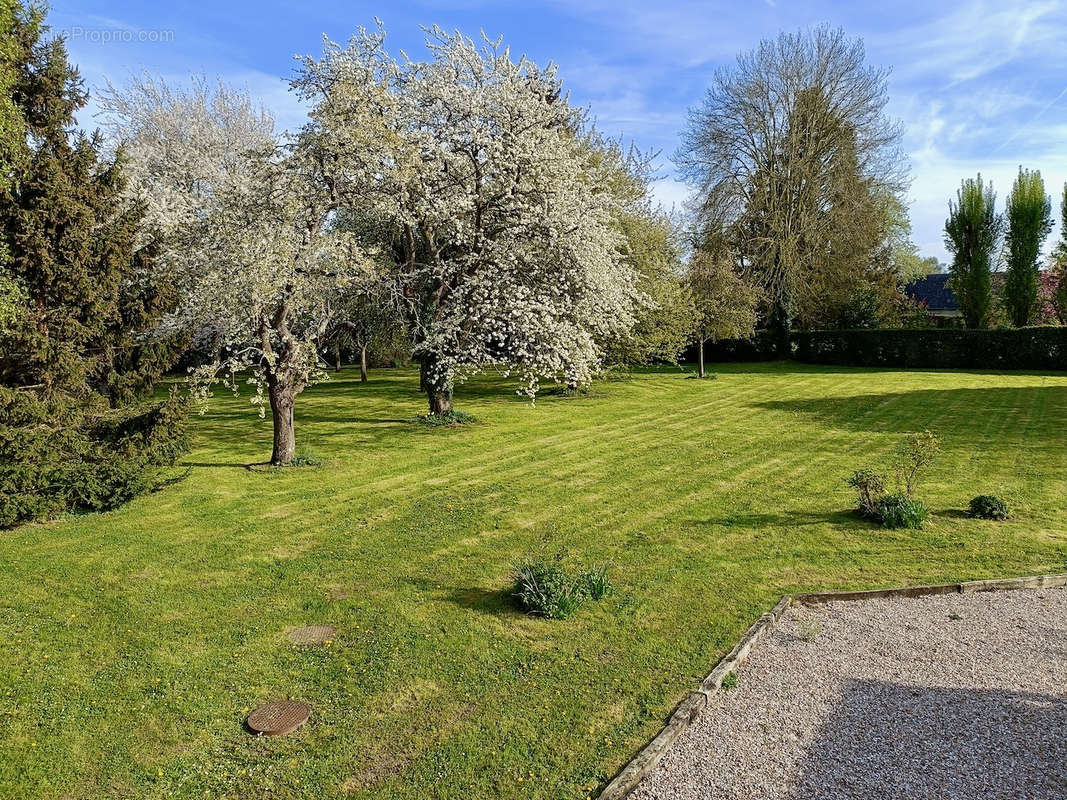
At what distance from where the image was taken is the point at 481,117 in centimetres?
1692

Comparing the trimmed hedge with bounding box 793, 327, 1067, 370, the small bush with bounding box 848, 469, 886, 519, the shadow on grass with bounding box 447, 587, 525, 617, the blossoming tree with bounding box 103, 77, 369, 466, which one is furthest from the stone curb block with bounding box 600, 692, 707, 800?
the trimmed hedge with bounding box 793, 327, 1067, 370

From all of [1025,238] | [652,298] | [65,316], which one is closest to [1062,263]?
[1025,238]

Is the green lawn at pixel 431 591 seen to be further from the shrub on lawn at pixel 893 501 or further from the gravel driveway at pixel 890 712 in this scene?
the gravel driveway at pixel 890 712

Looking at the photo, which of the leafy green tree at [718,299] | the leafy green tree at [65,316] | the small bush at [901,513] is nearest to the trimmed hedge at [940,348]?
the leafy green tree at [718,299]

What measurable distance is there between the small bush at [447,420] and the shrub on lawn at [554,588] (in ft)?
37.6

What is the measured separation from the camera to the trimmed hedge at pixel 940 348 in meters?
32.7

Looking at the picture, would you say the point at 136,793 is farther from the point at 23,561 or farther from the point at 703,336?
the point at 703,336

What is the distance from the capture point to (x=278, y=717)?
17.8ft

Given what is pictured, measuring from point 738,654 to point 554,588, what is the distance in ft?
6.81

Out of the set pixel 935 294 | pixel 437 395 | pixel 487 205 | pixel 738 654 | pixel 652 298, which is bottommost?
pixel 738 654

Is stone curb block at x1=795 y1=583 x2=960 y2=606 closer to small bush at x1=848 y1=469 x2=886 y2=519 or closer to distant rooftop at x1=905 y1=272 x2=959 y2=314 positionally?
small bush at x1=848 y1=469 x2=886 y2=519

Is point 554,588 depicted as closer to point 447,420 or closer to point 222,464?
point 222,464

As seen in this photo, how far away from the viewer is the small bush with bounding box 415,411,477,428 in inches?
757

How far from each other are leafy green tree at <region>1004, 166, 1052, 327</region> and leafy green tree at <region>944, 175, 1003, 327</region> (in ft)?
2.83
